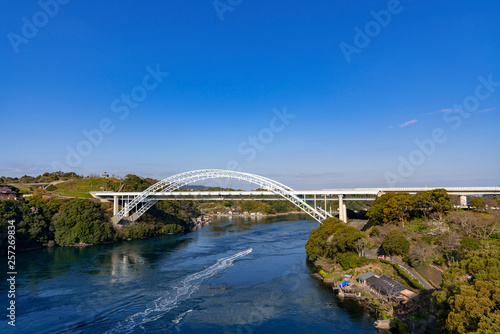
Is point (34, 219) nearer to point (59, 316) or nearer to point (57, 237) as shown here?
point (57, 237)

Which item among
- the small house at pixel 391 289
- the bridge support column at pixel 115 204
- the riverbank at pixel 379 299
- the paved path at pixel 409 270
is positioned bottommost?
the riverbank at pixel 379 299

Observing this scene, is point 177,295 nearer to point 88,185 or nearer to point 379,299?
point 379,299

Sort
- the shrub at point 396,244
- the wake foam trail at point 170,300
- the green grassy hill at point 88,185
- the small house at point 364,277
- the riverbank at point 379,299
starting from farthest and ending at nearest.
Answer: the green grassy hill at point 88,185 → the shrub at point 396,244 → the small house at point 364,277 → the wake foam trail at point 170,300 → the riverbank at point 379,299

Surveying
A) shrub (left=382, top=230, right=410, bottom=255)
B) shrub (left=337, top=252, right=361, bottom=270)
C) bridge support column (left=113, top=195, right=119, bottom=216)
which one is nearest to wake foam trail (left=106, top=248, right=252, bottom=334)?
shrub (left=337, top=252, right=361, bottom=270)

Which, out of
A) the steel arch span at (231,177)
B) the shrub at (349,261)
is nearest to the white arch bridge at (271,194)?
the steel arch span at (231,177)

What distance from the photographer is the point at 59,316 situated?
12.6m

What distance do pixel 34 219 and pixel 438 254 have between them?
32039 mm

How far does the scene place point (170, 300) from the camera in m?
14.7

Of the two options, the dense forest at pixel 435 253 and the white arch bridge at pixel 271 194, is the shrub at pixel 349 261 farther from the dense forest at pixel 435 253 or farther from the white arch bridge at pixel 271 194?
the white arch bridge at pixel 271 194

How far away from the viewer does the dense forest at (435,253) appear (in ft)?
27.3

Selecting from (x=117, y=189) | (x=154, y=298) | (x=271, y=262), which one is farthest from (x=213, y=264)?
(x=117, y=189)

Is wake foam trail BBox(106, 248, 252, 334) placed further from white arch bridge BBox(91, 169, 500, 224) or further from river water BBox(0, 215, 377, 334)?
white arch bridge BBox(91, 169, 500, 224)

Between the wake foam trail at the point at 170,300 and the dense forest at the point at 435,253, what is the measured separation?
7048 millimetres

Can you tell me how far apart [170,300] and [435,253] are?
13.5 m
